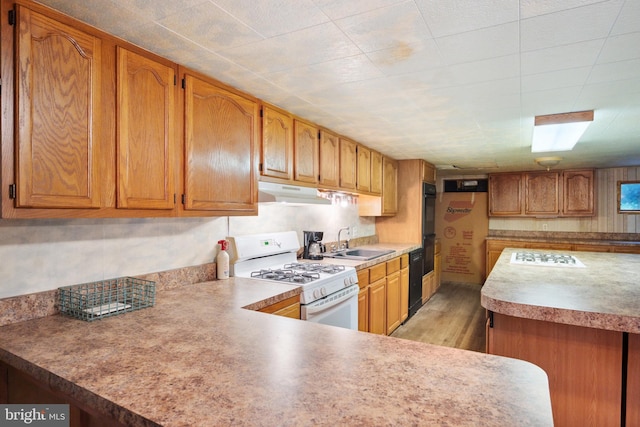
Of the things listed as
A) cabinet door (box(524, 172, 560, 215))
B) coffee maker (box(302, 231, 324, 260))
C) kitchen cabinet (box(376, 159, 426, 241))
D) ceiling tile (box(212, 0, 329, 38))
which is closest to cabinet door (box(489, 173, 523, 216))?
cabinet door (box(524, 172, 560, 215))

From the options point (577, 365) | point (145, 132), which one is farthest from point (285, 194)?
point (577, 365)

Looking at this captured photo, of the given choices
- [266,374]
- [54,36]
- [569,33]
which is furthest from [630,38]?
[54,36]

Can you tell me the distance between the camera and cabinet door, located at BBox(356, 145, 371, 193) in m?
3.91

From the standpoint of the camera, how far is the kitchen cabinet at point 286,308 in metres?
1.97

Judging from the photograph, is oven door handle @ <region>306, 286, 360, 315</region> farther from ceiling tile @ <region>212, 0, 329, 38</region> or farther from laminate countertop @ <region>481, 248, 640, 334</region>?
ceiling tile @ <region>212, 0, 329, 38</region>

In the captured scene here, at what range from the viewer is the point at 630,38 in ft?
5.01

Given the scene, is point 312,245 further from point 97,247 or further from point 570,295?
point 570,295

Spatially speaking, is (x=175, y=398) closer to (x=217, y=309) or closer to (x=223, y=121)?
(x=217, y=309)

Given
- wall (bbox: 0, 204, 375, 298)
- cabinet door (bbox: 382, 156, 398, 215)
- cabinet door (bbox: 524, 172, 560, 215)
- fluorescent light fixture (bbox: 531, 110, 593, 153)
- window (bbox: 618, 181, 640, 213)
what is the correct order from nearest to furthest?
→ wall (bbox: 0, 204, 375, 298) < fluorescent light fixture (bbox: 531, 110, 593, 153) < cabinet door (bbox: 382, 156, 398, 215) < window (bbox: 618, 181, 640, 213) < cabinet door (bbox: 524, 172, 560, 215)

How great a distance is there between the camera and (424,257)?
5039 millimetres

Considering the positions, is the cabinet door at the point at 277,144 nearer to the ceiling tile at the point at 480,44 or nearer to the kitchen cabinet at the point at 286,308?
the kitchen cabinet at the point at 286,308

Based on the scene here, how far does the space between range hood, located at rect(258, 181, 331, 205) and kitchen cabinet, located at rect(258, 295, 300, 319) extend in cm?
68

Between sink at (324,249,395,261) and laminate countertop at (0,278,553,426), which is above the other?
sink at (324,249,395,261)

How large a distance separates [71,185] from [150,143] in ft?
1.36
